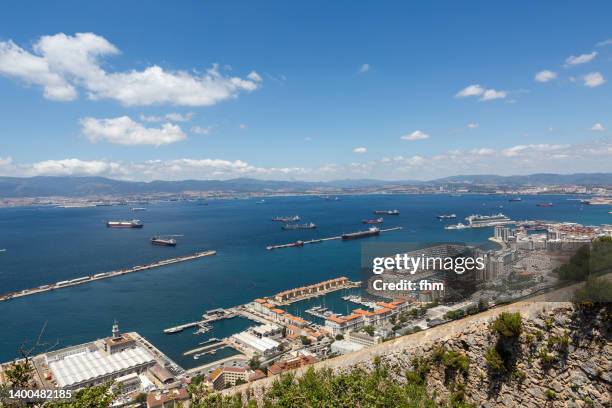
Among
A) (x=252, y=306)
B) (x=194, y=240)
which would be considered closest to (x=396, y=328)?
(x=252, y=306)

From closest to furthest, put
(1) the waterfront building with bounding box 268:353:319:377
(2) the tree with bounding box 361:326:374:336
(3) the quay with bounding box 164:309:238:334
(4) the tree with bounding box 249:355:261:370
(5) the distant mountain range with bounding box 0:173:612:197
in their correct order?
(1) the waterfront building with bounding box 268:353:319:377 → (4) the tree with bounding box 249:355:261:370 → (2) the tree with bounding box 361:326:374:336 → (3) the quay with bounding box 164:309:238:334 → (5) the distant mountain range with bounding box 0:173:612:197

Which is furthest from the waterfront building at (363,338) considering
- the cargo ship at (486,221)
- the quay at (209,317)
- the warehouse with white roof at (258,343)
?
the cargo ship at (486,221)

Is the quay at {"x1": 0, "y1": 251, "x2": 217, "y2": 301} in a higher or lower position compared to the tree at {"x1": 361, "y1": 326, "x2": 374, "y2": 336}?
lower

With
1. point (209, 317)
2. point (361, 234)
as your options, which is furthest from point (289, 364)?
point (361, 234)

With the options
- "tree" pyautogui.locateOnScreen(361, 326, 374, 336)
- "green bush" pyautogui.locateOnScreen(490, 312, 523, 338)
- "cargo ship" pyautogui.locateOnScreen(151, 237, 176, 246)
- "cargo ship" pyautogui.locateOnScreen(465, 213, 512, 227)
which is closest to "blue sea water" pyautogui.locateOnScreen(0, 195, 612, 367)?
"cargo ship" pyautogui.locateOnScreen(151, 237, 176, 246)

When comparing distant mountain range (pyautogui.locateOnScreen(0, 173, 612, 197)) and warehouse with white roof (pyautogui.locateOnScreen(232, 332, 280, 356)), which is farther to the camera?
distant mountain range (pyautogui.locateOnScreen(0, 173, 612, 197))

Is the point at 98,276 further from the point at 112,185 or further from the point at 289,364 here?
the point at 112,185

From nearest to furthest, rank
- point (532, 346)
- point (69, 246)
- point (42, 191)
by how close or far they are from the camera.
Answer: point (532, 346), point (69, 246), point (42, 191)

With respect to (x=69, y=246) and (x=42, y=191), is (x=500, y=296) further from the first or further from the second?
(x=42, y=191)

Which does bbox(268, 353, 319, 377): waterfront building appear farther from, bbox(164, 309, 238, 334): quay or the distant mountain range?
the distant mountain range
